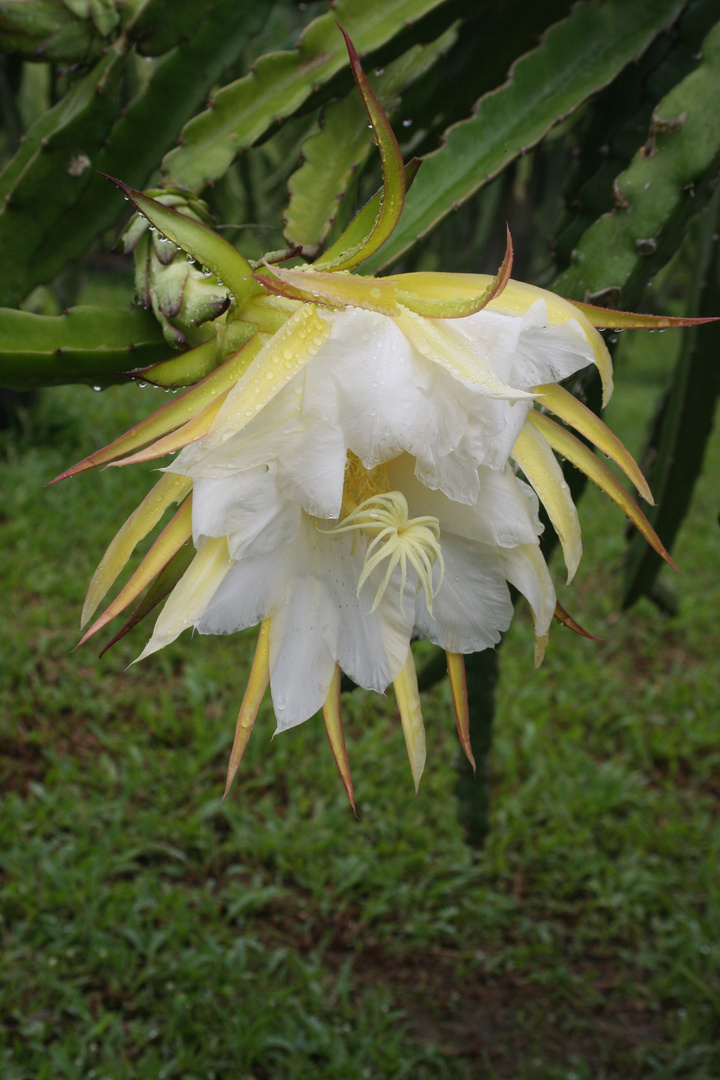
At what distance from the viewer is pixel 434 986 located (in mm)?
1603

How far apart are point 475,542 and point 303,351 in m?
0.18

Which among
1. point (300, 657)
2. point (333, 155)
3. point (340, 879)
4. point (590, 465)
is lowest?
point (340, 879)

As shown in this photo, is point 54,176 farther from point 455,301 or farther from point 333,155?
point 455,301

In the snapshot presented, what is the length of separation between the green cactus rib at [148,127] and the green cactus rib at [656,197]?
0.50 meters

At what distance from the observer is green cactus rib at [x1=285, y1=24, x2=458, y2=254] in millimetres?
787

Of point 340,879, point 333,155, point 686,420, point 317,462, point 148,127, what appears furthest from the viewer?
point 340,879

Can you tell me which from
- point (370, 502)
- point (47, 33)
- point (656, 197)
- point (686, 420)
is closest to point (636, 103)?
point (656, 197)

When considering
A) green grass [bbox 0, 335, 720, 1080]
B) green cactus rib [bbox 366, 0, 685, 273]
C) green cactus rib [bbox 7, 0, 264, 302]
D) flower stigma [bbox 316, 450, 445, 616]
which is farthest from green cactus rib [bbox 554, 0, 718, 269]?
green grass [bbox 0, 335, 720, 1080]

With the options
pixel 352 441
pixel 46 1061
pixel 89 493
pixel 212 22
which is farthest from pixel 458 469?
pixel 89 493

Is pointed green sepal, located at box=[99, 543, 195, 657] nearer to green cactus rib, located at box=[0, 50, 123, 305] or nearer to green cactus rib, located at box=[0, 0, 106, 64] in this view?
green cactus rib, located at box=[0, 50, 123, 305]

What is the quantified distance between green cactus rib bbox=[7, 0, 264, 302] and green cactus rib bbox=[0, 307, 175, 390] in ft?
0.66

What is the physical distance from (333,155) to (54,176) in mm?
299

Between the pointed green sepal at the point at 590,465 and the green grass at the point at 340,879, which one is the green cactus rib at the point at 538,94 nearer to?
the pointed green sepal at the point at 590,465

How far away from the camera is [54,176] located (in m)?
0.90
